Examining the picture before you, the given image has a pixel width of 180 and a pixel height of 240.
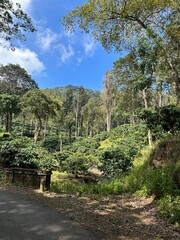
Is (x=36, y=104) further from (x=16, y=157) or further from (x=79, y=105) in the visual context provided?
(x=79, y=105)

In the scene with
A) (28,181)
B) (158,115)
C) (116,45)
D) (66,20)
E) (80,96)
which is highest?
(80,96)

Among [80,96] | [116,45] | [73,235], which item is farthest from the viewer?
[80,96]

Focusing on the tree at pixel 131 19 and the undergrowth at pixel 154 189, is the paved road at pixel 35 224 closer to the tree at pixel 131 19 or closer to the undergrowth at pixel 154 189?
the undergrowth at pixel 154 189

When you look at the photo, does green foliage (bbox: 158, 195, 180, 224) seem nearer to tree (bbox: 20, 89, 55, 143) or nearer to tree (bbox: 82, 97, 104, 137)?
tree (bbox: 20, 89, 55, 143)

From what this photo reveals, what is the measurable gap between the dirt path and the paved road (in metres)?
0.29

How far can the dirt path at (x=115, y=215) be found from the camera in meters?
4.42

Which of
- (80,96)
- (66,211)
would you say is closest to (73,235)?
(66,211)

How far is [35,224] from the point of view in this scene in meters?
4.53

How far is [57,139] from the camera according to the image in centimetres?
3650

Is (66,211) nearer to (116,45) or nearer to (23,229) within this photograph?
(23,229)

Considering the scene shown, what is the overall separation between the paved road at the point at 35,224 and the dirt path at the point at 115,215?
292 millimetres

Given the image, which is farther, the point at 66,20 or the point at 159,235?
the point at 66,20

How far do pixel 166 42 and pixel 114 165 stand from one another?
671 cm

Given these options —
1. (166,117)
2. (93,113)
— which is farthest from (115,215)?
(93,113)
